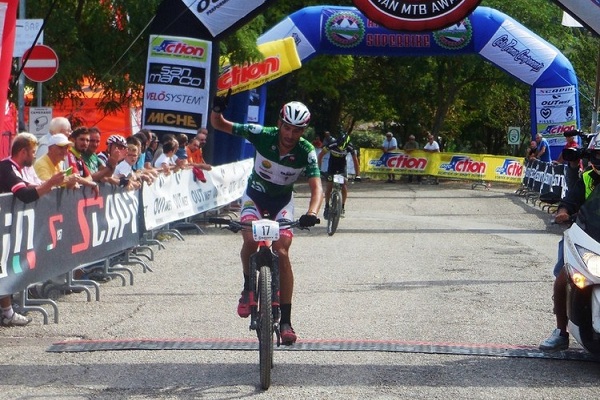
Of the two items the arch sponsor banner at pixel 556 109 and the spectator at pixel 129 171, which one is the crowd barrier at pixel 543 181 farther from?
the spectator at pixel 129 171

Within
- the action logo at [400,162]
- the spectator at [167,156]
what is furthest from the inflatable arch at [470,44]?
the action logo at [400,162]

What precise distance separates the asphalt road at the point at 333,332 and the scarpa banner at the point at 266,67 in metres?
5.84

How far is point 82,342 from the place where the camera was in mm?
8906

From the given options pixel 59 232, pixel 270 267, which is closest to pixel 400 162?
pixel 59 232

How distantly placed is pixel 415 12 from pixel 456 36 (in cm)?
1112

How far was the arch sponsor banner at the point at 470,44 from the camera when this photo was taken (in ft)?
82.2

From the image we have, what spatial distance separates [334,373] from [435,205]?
790 inches

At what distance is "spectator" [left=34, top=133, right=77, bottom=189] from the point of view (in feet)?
35.4

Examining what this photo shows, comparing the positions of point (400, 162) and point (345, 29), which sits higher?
point (345, 29)

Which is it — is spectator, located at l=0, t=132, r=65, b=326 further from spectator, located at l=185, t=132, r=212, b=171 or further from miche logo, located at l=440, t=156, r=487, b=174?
miche logo, located at l=440, t=156, r=487, b=174

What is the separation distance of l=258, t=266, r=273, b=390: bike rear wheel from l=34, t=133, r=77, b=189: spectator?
3611 mm

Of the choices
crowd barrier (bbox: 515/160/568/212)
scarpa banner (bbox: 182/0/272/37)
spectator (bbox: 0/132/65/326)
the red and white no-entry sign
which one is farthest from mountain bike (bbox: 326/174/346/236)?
spectator (bbox: 0/132/65/326)

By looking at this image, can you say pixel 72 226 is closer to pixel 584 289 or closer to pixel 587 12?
pixel 584 289

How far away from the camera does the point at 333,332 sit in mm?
9438
